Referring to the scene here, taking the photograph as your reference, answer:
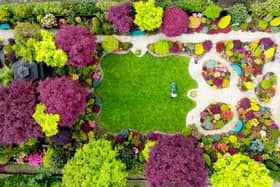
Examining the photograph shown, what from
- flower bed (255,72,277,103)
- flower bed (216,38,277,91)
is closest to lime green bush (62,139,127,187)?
flower bed (216,38,277,91)

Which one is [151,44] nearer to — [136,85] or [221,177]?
[136,85]

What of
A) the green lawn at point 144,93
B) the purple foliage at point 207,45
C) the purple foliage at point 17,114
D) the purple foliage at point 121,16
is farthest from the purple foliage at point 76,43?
the purple foliage at point 207,45

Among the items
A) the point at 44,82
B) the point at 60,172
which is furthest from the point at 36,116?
the point at 60,172

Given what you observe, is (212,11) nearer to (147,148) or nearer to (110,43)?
(110,43)

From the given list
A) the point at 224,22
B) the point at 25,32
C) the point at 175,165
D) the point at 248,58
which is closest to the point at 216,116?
the point at 248,58

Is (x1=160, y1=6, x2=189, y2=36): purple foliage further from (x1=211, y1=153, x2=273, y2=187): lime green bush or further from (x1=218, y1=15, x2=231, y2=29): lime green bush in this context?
(x1=211, y1=153, x2=273, y2=187): lime green bush

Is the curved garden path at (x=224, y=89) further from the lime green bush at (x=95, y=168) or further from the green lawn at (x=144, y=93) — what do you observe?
the lime green bush at (x=95, y=168)
